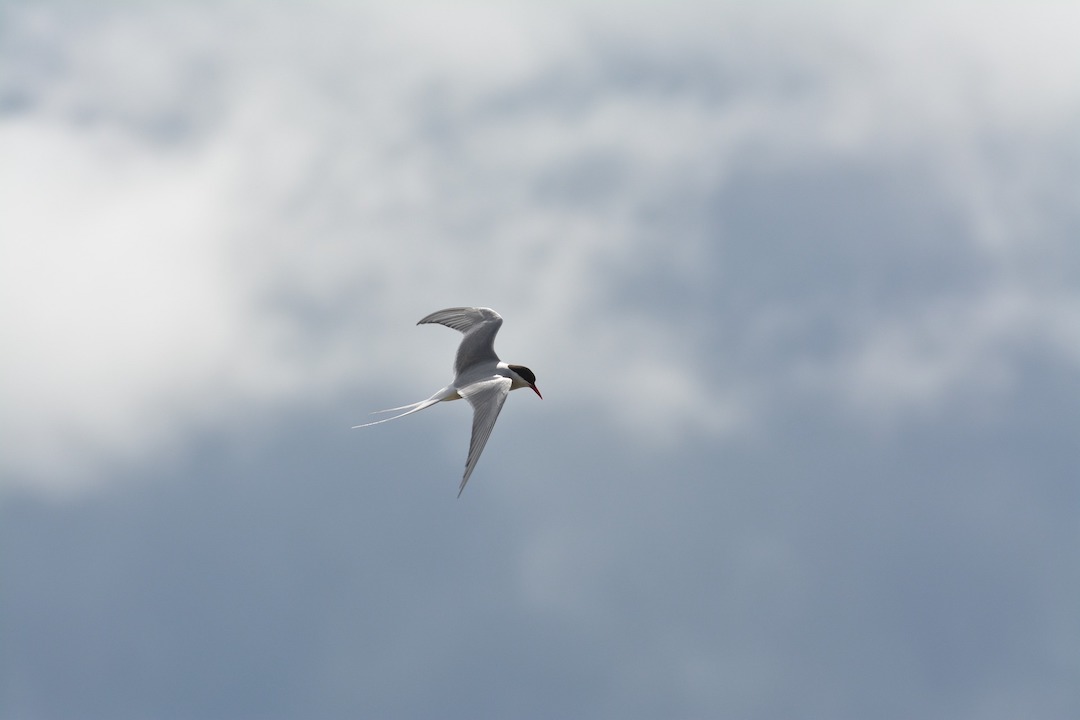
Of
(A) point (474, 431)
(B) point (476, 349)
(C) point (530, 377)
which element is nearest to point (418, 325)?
(B) point (476, 349)

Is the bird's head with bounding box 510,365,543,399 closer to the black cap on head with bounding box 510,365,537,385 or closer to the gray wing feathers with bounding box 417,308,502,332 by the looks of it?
the black cap on head with bounding box 510,365,537,385

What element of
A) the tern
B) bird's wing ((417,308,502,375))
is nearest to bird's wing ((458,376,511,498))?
the tern

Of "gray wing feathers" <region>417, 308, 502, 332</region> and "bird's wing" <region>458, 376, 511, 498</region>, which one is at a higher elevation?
"gray wing feathers" <region>417, 308, 502, 332</region>

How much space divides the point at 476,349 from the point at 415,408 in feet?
10.5

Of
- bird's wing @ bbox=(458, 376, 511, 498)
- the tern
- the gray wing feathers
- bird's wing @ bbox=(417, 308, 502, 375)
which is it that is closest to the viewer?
bird's wing @ bbox=(458, 376, 511, 498)

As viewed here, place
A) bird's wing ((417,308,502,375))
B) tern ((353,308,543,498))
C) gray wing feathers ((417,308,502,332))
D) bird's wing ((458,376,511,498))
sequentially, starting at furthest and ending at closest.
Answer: gray wing feathers ((417,308,502,332)) < bird's wing ((417,308,502,375)) < tern ((353,308,543,498)) < bird's wing ((458,376,511,498))

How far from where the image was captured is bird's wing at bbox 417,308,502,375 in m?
18.0

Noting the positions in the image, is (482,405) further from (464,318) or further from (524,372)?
(464,318)

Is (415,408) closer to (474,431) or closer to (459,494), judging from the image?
(474,431)

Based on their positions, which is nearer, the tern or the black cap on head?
the tern

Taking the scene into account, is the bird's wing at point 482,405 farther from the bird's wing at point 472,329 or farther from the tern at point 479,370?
the bird's wing at point 472,329

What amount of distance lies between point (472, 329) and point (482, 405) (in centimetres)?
361

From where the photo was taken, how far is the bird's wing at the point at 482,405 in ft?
43.0

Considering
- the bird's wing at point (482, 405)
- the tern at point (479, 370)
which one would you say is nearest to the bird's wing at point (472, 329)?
the tern at point (479, 370)
